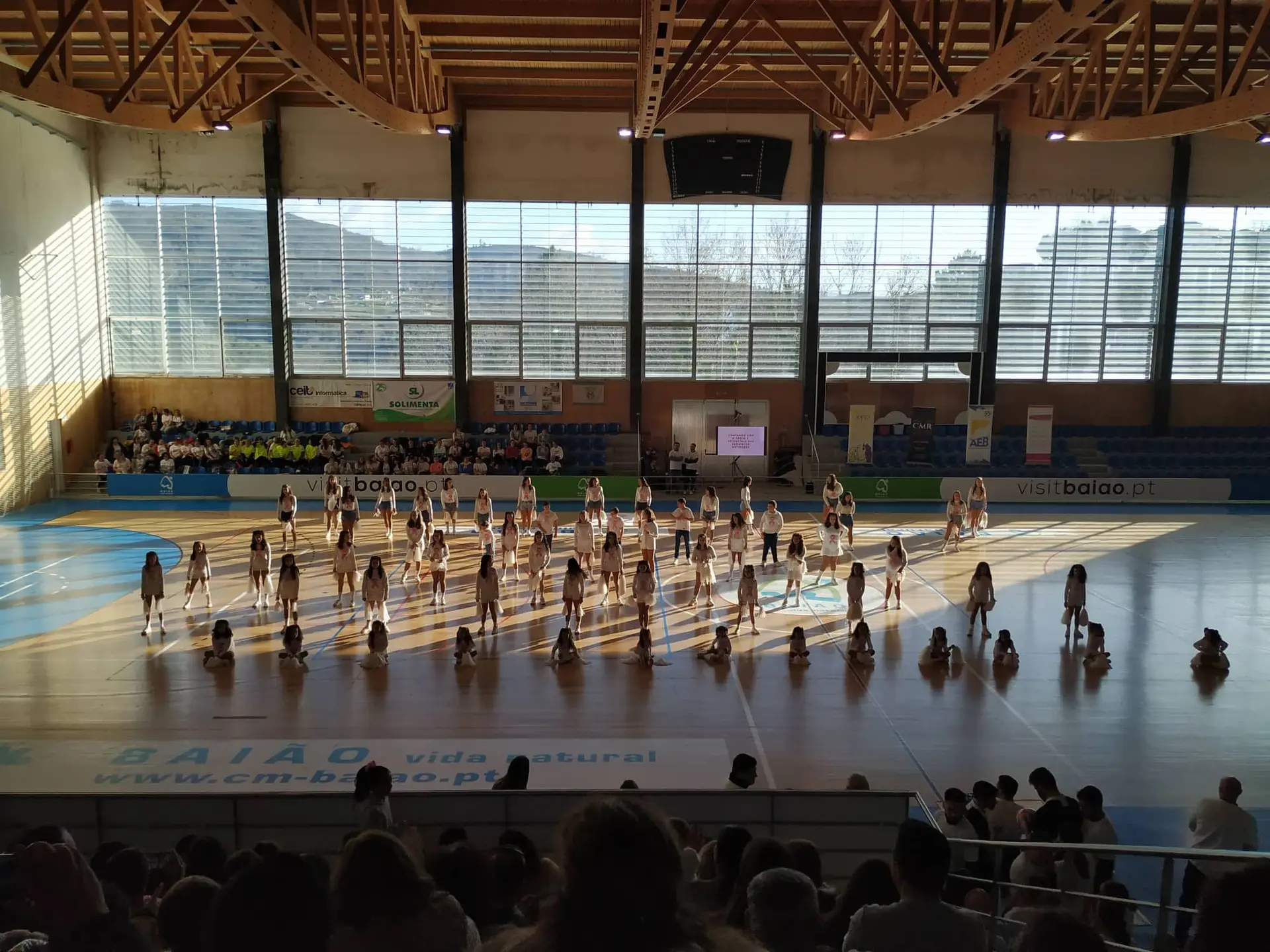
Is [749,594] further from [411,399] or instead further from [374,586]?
[411,399]

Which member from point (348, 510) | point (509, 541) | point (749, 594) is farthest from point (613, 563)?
point (348, 510)

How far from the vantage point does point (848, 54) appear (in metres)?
23.1

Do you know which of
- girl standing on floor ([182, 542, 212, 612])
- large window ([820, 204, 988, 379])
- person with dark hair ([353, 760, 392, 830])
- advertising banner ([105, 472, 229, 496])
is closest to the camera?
person with dark hair ([353, 760, 392, 830])

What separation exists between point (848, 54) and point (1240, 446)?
18.5 m

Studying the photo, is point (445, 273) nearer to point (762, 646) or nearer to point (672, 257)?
point (672, 257)

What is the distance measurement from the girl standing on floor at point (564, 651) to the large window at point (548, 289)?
17853mm

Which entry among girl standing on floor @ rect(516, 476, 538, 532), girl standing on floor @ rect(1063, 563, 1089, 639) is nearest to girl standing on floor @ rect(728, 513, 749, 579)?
girl standing on floor @ rect(516, 476, 538, 532)

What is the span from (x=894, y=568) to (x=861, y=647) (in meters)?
2.93

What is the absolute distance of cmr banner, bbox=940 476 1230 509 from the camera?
2773cm

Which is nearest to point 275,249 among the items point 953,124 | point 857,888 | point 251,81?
point 251,81

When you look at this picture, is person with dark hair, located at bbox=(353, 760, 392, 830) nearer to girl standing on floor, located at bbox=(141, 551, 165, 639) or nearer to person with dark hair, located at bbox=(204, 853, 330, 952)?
person with dark hair, located at bbox=(204, 853, 330, 952)

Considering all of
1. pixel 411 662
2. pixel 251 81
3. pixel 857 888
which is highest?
pixel 251 81

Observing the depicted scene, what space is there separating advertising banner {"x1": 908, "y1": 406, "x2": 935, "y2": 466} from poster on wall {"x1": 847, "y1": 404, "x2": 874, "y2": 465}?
70.7 inches

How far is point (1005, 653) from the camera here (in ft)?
43.6
